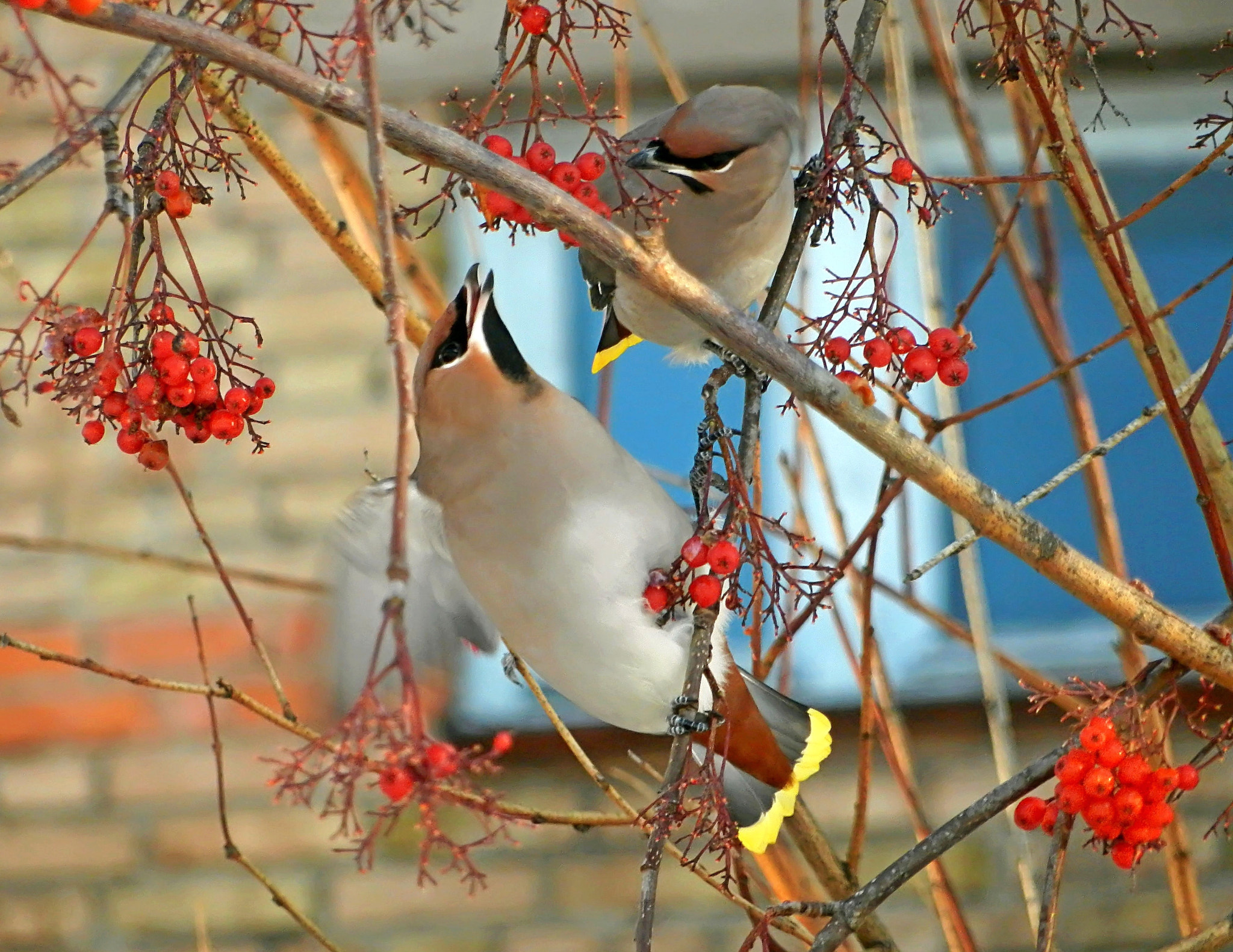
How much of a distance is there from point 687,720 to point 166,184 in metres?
0.55

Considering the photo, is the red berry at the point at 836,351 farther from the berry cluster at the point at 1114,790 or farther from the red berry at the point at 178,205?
the red berry at the point at 178,205

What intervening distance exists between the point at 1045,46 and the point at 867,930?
2.21 ft

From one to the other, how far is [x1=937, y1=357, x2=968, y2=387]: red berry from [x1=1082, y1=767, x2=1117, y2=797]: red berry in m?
0.28

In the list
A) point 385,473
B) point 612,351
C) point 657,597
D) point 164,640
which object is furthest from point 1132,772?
point 164,640

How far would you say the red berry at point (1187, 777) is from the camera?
3.44ft

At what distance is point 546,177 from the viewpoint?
1.11 meters

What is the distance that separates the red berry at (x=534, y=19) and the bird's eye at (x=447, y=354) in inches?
15.9

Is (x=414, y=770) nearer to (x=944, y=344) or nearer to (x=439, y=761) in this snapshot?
(x=439, y=761)

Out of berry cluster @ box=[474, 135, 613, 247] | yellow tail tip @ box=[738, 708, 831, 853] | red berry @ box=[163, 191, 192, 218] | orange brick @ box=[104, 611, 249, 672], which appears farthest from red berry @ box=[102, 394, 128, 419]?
orange brick @ box=[104, 611, 249, 672]

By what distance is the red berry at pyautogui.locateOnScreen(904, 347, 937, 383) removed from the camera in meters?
1.07

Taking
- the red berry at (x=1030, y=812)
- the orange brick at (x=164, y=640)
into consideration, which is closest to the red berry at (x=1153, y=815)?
the red berry at (x=1030, y=812)

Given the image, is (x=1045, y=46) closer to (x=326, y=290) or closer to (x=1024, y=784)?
(x=1024, y=784)

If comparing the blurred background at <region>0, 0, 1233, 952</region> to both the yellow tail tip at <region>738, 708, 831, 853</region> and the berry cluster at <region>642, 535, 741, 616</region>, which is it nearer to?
the yellow tail tip at <region>738, 708, 831, 853</region>

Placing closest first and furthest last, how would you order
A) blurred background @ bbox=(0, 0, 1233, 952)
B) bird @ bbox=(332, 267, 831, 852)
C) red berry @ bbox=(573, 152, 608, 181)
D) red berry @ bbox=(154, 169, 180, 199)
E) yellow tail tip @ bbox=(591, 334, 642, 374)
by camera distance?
red berry @ bbox=(154, 169, 180, 199) → red berry @ bbox=(573, 152, 608, 181) → bird @ bbox=(332, 267, 831, 852) → yellow tail tip @ bbox=(591, 334, 642, 374) → blurred background @ bbox=(0, 0, 1233, 952)
